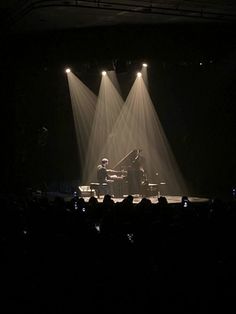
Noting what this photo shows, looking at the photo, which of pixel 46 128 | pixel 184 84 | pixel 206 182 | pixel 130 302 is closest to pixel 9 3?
pixel 46 128

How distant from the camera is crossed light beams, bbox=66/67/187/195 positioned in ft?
68.2

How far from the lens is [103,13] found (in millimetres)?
15055

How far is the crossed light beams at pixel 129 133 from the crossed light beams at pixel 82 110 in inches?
8.2

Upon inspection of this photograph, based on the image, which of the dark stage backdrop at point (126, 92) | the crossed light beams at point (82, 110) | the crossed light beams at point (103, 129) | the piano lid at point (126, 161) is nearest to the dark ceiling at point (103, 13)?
the dark stage backdrop at point (126, 92)

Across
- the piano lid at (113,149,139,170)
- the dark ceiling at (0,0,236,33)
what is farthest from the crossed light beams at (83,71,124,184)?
the dark ceiling at (0,0,236,33)

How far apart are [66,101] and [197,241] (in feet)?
50.4

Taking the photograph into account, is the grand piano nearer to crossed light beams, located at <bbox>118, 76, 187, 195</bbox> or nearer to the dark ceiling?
crossed light beams, located at <bbox>118, 76, 187, 195</bbox>

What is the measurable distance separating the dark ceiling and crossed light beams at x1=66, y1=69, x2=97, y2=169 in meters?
4.02

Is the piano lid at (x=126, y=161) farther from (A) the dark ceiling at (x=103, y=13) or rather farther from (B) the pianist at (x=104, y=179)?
(A) the dark ceiling at (x=103, y=13)

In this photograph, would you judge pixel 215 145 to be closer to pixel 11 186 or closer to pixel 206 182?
pixel 206 182

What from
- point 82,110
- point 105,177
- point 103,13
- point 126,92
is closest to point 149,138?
point 126,92

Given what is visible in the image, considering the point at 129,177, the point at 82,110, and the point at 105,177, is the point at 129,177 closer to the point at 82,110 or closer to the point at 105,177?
the point at 105,177

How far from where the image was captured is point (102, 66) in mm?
17578

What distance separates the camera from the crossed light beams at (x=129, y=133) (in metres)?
20.8
